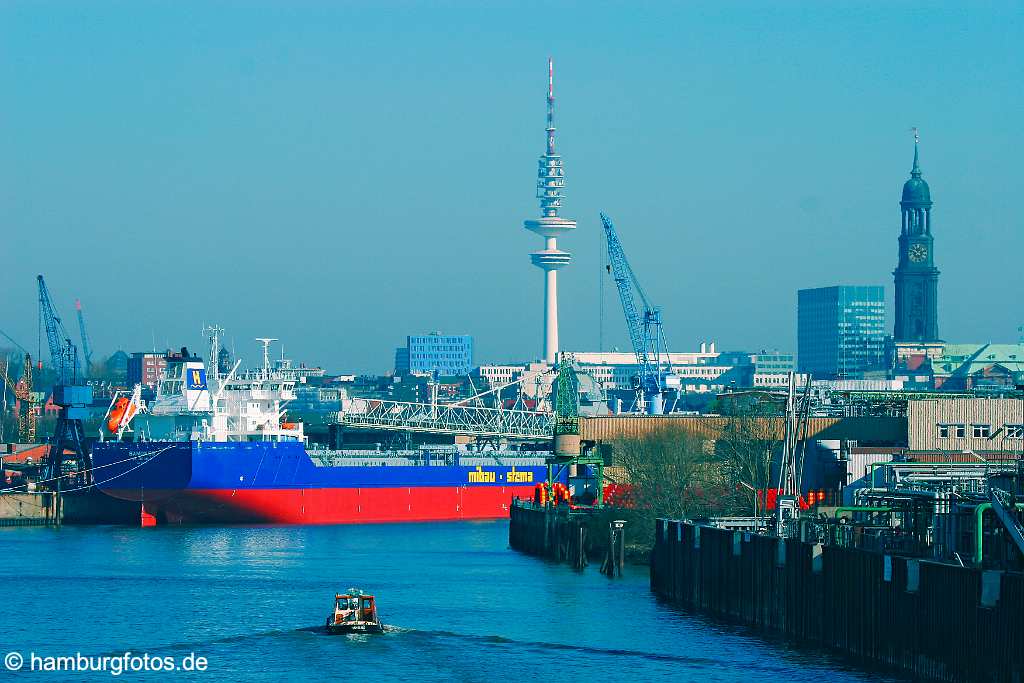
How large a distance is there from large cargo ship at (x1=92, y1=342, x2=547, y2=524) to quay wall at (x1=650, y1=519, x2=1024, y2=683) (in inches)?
1544

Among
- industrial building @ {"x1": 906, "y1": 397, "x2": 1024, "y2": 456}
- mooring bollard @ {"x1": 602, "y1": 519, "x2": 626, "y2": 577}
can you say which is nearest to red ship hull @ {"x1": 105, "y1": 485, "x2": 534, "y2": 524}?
mooring bollard @ {"x1": 602, "y1": 519, "x2": 626, "y2": 577}

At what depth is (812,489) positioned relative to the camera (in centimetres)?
7625

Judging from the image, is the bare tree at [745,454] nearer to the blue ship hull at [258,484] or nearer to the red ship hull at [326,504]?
the red ship hull at [326,504]

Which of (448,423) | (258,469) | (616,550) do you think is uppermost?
(448,423)

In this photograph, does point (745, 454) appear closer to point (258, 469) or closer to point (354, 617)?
point (258, 469)

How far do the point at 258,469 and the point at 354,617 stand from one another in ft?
151

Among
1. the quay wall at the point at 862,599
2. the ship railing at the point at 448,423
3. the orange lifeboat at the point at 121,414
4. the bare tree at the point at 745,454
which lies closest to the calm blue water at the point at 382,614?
the quay wall at the point at 862,599

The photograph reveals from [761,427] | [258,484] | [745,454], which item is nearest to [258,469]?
[258,484]

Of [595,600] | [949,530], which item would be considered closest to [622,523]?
[595,600]

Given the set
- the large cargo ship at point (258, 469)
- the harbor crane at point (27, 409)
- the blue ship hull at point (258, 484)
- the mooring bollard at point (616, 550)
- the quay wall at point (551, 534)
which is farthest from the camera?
the harbor crane at point (27, 409)

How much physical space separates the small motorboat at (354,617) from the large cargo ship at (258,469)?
44.3m

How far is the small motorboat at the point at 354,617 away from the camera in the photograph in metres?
46.2

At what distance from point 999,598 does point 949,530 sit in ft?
21.2

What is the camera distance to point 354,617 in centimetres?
4653
